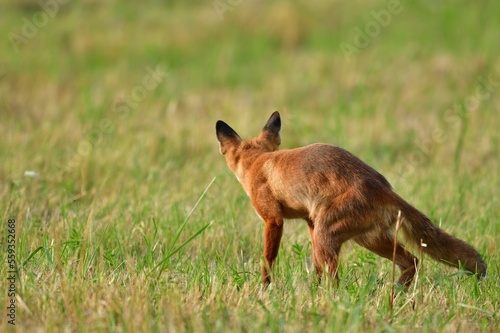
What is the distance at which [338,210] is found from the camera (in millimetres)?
5270

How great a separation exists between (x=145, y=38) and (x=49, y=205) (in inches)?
365

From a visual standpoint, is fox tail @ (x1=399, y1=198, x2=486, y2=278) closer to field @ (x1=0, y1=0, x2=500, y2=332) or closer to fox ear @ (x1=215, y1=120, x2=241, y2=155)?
field @ (x1=0, y1=0, x2=500, y2=332)

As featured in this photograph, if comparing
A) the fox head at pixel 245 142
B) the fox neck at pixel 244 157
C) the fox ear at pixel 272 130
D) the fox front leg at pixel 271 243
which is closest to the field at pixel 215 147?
the fox front leg at pixel 271 243

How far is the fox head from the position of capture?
631cm

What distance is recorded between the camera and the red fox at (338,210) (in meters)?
5.27

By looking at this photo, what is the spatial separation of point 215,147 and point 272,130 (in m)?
4.10

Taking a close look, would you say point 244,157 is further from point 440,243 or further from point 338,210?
point 440,243

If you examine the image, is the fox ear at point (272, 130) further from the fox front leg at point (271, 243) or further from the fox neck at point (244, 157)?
the fox front leg at point (271, 243)

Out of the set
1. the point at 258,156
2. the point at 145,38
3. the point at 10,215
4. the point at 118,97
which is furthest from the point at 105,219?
the point at 145,38

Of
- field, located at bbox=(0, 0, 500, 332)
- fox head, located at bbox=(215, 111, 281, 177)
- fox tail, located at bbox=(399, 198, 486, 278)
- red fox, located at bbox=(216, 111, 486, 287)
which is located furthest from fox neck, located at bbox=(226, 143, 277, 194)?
fox tail, located at bbox=(399, 198, 486, 278)

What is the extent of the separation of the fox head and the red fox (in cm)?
45

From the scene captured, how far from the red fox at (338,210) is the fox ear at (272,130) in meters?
0.58

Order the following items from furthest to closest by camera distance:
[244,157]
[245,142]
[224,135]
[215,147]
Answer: [215,147], [224,135], [245,142], [244,157]

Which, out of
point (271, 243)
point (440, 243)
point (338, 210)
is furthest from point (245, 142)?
point (440, 243)
